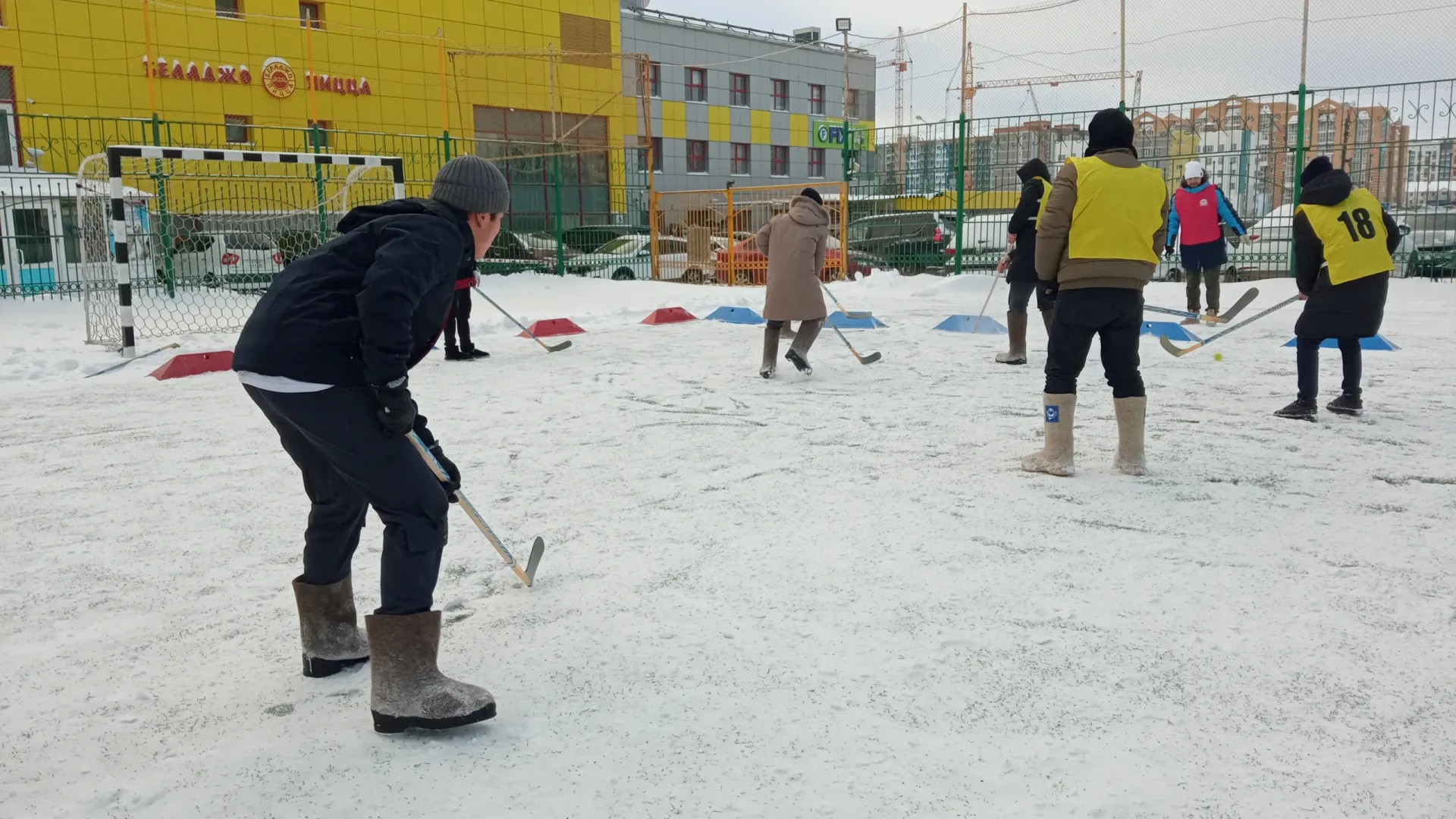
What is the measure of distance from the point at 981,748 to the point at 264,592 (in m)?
2.49

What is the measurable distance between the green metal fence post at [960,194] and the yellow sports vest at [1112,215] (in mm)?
11813

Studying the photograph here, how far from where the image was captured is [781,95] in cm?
3816

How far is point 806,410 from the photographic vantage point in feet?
22.6

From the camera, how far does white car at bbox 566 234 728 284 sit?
18656mm

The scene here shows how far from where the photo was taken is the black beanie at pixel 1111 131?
495cm

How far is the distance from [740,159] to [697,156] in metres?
2.20

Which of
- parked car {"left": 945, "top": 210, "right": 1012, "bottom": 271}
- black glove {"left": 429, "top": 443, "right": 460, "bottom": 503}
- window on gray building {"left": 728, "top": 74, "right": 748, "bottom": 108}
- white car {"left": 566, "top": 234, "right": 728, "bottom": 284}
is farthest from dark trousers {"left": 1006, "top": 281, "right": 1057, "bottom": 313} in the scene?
window on gray building {"left": 728, "top": 74, "right": 748, "bottom": 108}

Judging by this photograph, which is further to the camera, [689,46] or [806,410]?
[689,46]

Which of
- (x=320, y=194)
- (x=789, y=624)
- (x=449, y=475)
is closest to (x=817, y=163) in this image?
(x=320, y=194)

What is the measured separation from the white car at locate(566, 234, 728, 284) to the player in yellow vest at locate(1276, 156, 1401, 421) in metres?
13.1

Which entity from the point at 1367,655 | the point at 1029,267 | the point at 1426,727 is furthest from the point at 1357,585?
the point at 1029,267

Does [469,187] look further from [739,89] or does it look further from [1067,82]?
[739,89]

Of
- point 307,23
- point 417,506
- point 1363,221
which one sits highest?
point 307,23

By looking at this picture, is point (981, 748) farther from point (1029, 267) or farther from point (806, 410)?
point (1029, 267)
